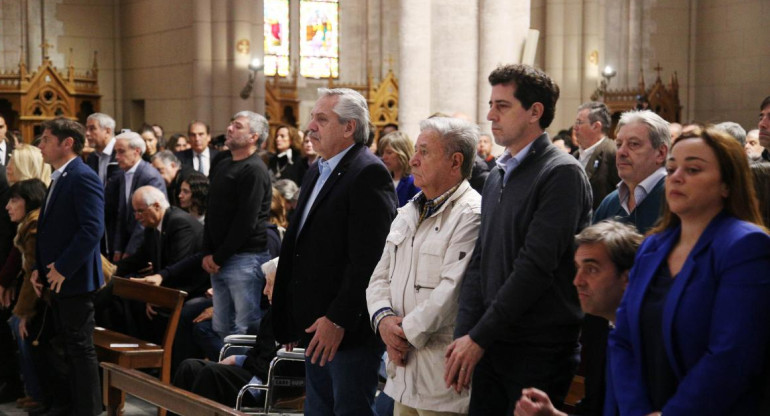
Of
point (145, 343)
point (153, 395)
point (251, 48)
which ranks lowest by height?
point (145, 343)

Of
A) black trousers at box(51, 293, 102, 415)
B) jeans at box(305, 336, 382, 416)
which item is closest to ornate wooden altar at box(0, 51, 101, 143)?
black trousers at box(51, 293, 102, 415)

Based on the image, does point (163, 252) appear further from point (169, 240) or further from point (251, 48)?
point (251, 48)

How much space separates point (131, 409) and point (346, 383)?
3142 mm

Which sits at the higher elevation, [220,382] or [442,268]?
[442,268]

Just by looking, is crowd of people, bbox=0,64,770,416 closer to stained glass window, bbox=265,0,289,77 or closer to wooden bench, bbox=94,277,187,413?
wooden bench, bbox=94,277,187,413

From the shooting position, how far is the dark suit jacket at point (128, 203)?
823 cm

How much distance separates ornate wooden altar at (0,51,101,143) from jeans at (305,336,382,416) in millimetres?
13380

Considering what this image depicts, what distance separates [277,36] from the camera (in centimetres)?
2423

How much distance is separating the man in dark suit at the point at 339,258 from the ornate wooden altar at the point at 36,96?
13.2 meters

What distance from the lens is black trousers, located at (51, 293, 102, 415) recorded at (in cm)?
616

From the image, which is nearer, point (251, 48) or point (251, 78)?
point (251, 78)

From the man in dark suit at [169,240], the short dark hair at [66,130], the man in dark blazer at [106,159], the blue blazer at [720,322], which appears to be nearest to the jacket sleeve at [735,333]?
the blue blazer at [720,322]

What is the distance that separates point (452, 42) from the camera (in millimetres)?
9625

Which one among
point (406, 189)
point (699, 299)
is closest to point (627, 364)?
point (699, 299)
